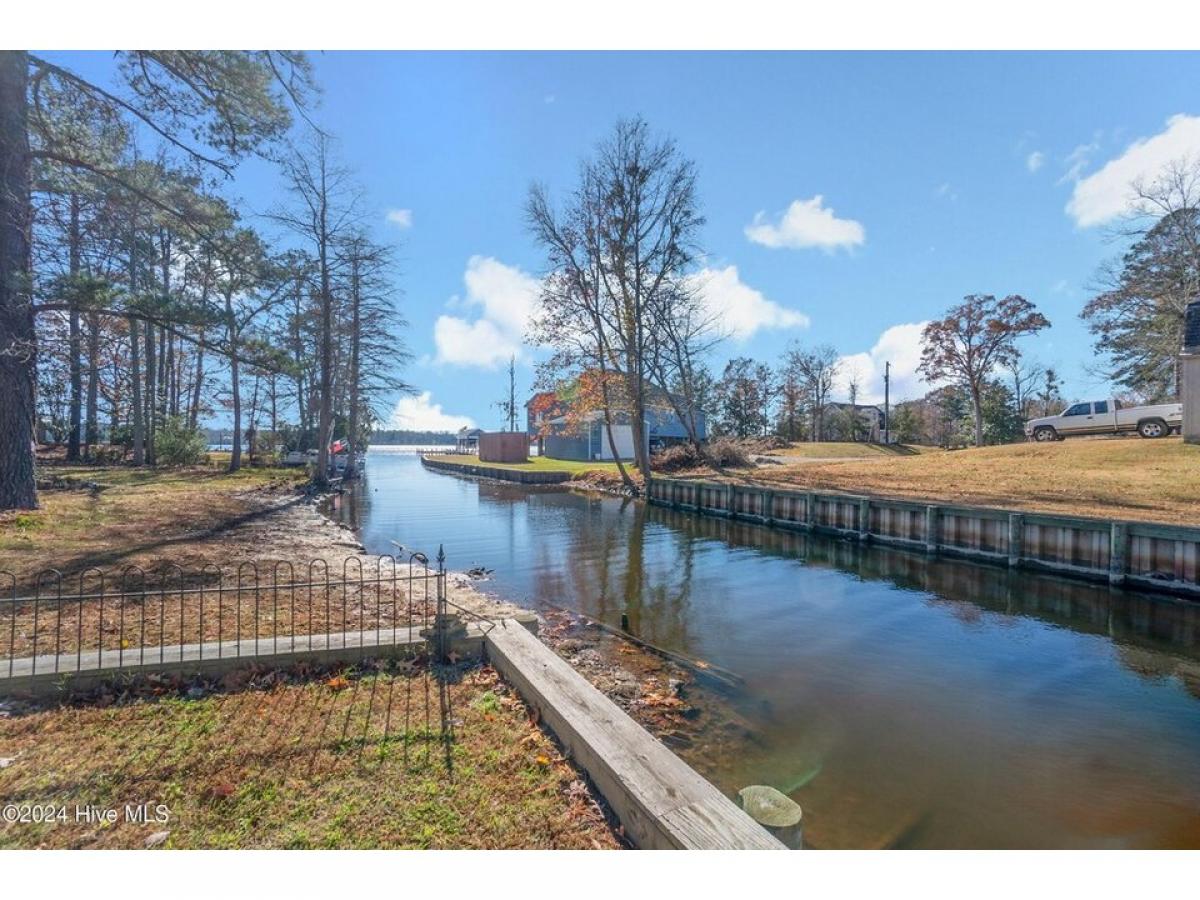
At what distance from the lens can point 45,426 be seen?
76.2 ft

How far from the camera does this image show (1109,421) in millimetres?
22953

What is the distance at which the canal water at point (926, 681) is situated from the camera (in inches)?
161

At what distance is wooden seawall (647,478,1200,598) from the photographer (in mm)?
9352

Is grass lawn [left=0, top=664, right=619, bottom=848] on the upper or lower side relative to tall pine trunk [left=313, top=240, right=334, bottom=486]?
lower

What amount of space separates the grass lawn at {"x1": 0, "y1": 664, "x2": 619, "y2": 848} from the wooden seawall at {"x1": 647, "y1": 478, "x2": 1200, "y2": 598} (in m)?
11.4

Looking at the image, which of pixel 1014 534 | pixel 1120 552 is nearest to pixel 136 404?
pixel 1014 534

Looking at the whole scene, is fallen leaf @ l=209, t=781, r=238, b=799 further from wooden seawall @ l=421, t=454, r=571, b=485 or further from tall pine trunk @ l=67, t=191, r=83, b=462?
wooden seawall @ l=421, t=454, r=571, b=485

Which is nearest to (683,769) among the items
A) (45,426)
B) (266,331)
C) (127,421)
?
(266,331)

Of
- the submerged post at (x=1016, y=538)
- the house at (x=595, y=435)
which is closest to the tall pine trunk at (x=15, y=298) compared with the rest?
the submerged post at (x=1016, y=538)

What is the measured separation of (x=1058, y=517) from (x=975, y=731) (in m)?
7.81

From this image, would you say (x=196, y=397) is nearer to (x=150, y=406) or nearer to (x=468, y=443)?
(x=150, y=406)

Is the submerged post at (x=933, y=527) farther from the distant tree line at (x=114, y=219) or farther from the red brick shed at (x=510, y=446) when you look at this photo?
the red brick shed at (x=510, y=446)

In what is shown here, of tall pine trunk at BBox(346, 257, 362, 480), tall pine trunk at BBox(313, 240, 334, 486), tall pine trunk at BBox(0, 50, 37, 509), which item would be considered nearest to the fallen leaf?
tall pine trunk at BBox(0, 50, 37, 509)

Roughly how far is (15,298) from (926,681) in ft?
50.6
